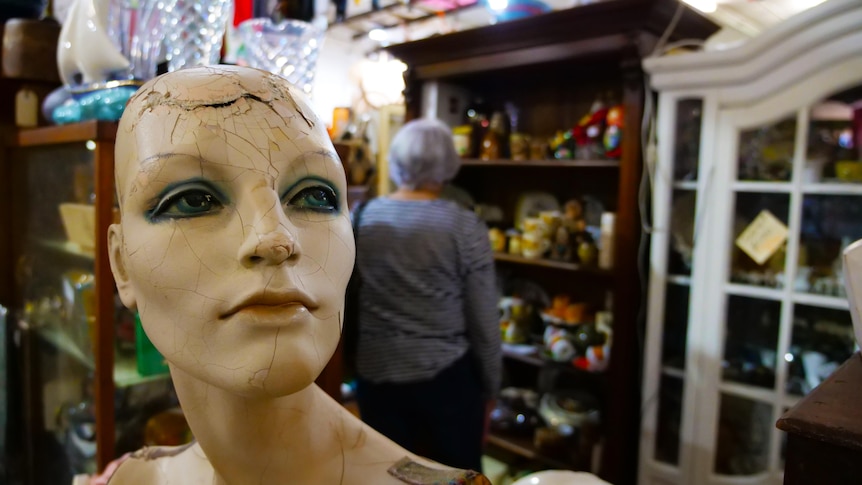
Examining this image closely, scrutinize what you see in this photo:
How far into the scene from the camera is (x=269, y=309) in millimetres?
488

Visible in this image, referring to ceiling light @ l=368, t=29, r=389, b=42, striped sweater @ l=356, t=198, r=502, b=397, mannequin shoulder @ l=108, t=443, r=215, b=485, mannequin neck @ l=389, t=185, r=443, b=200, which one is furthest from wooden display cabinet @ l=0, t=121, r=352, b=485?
ceiling light @ l=368, t=29, r=389, b=42

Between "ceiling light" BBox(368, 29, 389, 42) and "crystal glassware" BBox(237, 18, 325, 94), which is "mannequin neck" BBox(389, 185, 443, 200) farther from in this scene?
"ceiling light" BBox(368, 29, 389, 42)

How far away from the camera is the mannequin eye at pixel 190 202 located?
0.52 metres

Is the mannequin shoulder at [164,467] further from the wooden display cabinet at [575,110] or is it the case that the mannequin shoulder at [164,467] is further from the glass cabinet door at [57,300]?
the wooden display cabinet at [575,110]

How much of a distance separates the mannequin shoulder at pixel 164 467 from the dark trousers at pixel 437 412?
76 centimetres

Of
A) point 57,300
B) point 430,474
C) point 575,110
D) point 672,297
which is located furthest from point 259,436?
point 575,110

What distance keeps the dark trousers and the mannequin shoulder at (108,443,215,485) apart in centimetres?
76

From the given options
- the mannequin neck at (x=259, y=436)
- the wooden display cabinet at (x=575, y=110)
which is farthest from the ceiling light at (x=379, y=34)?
the mannequin neck at (x=259, y=436)

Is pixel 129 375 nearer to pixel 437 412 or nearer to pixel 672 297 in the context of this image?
pixel 437 412

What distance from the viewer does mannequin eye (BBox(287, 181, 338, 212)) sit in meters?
0.55

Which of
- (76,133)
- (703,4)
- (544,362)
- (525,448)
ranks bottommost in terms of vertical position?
(525,448)

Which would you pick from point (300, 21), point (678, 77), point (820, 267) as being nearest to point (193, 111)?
point (300, 21)

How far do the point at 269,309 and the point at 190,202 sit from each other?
12 centimetres

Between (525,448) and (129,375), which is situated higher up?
(129,375)
